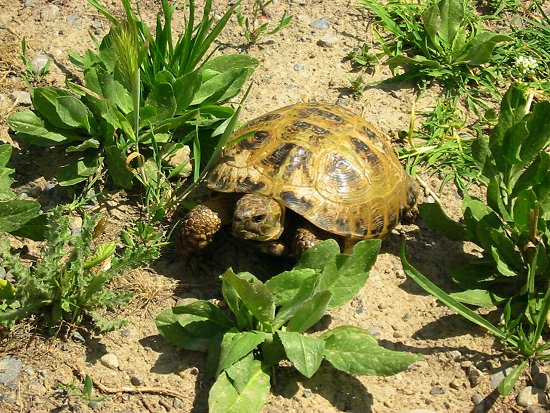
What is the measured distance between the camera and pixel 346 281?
11.6 feet

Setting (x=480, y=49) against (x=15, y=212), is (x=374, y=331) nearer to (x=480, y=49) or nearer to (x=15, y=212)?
(x=15, y=212)

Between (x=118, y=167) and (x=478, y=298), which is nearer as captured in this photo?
(x=478, y=298)

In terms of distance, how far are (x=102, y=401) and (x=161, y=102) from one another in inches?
62.0

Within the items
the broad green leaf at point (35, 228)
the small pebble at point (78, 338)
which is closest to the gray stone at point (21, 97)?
the broad green leaf at point (35, 228)

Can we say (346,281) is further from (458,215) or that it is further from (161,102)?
(161,102)

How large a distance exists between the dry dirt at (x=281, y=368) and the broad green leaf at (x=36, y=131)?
0.17 meters

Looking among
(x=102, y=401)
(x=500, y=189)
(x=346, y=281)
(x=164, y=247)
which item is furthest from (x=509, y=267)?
(x=102, y=401)

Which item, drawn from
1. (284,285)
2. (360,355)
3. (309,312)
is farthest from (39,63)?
(360,355)

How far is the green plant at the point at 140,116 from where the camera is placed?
3.99 m

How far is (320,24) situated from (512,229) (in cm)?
220

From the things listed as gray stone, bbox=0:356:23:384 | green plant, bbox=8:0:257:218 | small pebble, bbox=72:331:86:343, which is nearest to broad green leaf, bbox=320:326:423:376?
small pebble, bbox=72:331:86:343

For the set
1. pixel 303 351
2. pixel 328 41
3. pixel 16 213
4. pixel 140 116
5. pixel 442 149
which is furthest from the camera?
pixel 328 41

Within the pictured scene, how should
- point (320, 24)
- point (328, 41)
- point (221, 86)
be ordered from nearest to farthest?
point (221, 86)
point (328, 41)
point (320, 24)

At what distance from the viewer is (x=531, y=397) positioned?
3383 mm
